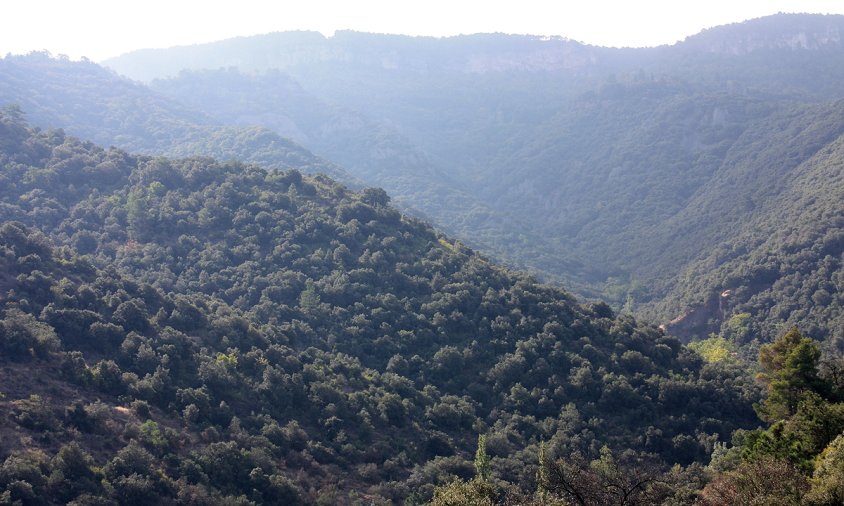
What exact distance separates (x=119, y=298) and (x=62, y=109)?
101986mm

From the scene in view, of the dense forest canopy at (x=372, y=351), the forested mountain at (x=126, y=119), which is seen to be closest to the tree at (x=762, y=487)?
the dense forest canopy at (x=372, y=351)

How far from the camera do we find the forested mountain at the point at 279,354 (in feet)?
109

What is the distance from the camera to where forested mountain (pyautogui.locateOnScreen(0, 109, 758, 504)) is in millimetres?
33094

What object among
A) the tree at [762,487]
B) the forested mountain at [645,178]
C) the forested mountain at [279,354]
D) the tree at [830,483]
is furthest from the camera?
the forested mountain at [645,178]

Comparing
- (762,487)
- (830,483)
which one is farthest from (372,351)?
(830,483)

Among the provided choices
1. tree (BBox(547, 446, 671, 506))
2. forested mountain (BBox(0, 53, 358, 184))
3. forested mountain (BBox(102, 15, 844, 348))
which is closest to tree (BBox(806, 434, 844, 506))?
tree (BBox(547, 446, 671, 506))

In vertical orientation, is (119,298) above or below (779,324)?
above

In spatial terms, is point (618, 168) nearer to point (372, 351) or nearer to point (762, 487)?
point (372, 351)

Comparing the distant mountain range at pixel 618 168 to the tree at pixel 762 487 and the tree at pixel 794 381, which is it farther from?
the tree at pixel 762 487

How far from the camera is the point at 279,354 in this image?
4481 cm

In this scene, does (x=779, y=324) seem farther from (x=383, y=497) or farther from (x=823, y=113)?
(x=823, y=113)

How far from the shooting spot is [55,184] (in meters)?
65.6

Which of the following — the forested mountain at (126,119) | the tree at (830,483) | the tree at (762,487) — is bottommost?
the tree at (762,487)

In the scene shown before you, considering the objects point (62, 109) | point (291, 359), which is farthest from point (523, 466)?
point (62, 109)
